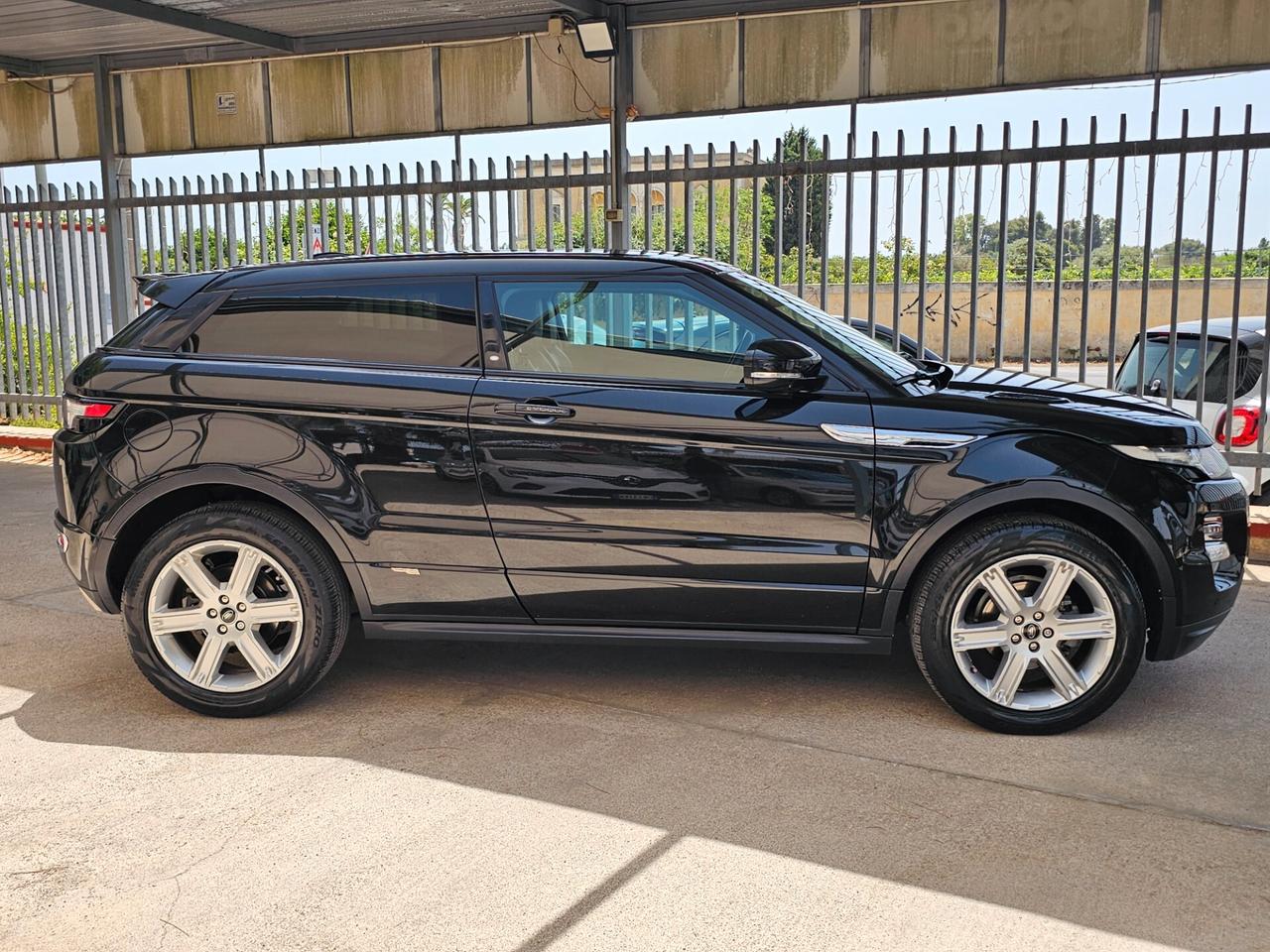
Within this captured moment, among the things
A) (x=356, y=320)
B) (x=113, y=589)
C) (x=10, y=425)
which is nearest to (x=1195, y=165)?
(x=356, y=320)

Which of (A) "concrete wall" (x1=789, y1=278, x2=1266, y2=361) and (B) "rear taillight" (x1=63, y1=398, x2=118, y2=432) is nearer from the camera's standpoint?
(B) "rear taillight" (x1=63, y1=398, x2=118, y2=432)

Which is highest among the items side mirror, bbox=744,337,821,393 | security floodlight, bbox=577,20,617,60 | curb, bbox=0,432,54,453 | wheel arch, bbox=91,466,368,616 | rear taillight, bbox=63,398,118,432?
security floodlight, bbox=577,20,617,60

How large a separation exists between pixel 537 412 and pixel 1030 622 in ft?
6.35

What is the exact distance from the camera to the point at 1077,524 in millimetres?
4324

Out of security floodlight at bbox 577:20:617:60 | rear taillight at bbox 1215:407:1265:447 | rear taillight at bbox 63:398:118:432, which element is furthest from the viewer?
security floodlight at bbox 577:20:617:60

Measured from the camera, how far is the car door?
4.33m

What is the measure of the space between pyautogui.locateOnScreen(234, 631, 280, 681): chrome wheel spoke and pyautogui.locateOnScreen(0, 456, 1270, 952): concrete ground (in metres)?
Result: 0.21

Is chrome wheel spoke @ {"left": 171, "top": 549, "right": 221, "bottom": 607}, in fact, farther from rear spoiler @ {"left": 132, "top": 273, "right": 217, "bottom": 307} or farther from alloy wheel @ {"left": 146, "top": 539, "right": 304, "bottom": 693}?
rear spoiler @ {"left": 132, "top": 273, "right": 217, "bottom": 307}

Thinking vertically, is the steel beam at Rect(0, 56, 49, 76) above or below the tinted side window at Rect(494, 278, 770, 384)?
above

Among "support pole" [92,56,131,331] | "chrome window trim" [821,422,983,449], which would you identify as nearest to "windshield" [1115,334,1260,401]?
"chrome window trim" [821,422,983,449]

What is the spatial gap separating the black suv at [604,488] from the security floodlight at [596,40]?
557 cm

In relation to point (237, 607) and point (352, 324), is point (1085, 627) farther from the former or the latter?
point (237, 607)

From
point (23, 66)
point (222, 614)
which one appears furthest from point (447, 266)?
point (23, 66)

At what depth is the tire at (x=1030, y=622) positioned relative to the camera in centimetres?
423
